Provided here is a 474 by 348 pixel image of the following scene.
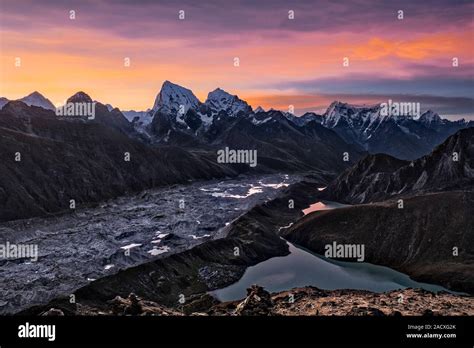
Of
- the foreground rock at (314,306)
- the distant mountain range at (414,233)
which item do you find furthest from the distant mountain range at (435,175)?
the foreground rock at (314,306)

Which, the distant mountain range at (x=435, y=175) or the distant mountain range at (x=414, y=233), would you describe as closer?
the distant mountain range at (x=414, y=233)

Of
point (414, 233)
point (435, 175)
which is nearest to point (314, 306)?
point (414, 233)

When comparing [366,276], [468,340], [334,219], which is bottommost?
[366,276]

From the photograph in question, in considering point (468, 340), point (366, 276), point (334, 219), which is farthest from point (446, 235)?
point (468, 340)

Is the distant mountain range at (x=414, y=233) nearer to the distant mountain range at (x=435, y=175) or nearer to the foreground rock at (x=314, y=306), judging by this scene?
the distant mountain range at (x=435, y=175)

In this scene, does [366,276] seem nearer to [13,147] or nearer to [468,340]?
[468,340]

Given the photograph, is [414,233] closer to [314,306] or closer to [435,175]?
[314,306]

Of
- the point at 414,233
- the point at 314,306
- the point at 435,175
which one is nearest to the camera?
the point at 314,306

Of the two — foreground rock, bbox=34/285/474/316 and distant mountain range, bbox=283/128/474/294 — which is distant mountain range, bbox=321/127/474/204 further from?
foreground rock, bbox=34/285/474/316
